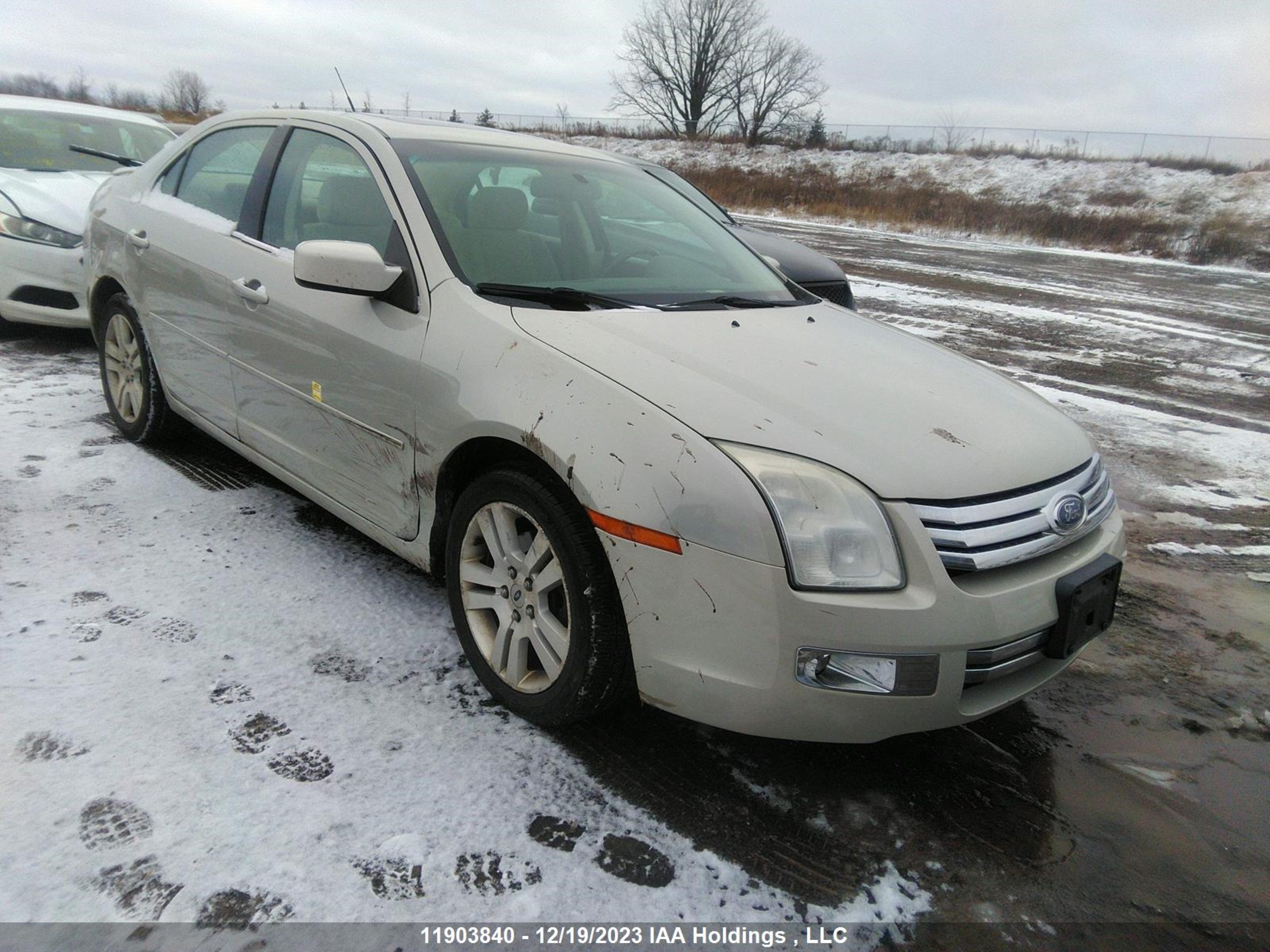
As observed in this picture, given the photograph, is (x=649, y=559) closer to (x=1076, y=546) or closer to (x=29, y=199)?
(x=1076, y=546)

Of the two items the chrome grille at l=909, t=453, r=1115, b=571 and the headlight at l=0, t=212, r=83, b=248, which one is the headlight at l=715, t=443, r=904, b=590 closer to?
the chrome grille at l=909, t=453, r=1115, b=571

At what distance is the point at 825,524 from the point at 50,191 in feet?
20.9

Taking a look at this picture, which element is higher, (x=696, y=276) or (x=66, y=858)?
(x=696, y=276)

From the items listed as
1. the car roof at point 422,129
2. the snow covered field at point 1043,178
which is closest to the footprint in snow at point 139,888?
the car roof at point 422,129

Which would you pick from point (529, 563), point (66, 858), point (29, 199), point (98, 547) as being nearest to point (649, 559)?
point (529, 563)

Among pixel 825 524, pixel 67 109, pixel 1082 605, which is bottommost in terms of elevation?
pixel 1082 605

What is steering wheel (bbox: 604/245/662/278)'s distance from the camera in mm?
2920

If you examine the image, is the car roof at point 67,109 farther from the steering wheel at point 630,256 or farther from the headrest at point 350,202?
the steering wheel at point 630,256

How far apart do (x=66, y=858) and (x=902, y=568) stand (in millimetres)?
1897

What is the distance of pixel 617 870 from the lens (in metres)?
1.92

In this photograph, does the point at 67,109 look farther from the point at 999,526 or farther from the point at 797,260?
the point at 999,526

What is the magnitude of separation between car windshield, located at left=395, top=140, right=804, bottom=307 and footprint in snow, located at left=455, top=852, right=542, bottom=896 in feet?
4.87

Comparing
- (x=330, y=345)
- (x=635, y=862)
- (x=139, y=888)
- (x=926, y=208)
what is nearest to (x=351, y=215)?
(x=330, y=345)

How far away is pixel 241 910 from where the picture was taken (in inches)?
69.0
